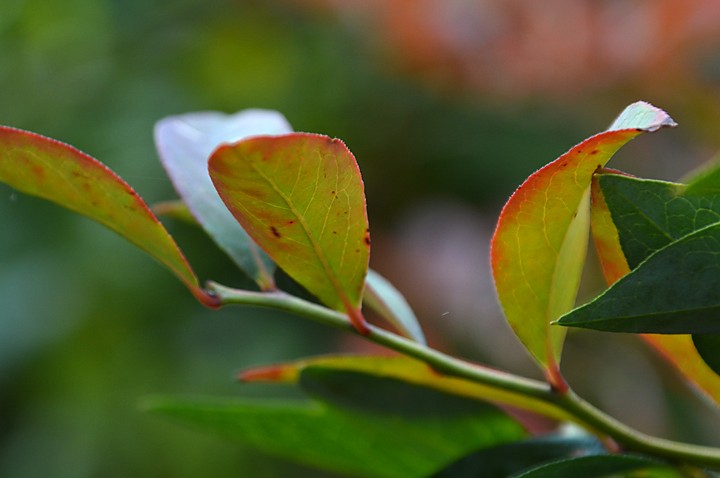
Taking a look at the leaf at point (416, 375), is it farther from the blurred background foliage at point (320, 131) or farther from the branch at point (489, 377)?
the blurred background foliage at point (320, 131)

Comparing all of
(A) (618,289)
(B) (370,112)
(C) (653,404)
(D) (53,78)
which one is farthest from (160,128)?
(D) (53,78)

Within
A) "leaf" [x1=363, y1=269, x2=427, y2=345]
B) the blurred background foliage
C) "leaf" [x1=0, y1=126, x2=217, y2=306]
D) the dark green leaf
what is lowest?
the blurred background foliage

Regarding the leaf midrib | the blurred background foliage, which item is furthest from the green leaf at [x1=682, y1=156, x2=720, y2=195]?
the blurred background foliage

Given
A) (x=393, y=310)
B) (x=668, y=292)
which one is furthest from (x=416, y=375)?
(x=668, y=292)

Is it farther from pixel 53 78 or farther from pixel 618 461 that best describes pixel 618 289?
pixel 53 78

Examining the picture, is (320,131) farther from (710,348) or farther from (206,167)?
(710,348)

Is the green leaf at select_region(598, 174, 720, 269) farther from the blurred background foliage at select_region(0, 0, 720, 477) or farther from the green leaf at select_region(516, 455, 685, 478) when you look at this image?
the blurred background foliage at select_region(0, 0, 720, 477)
